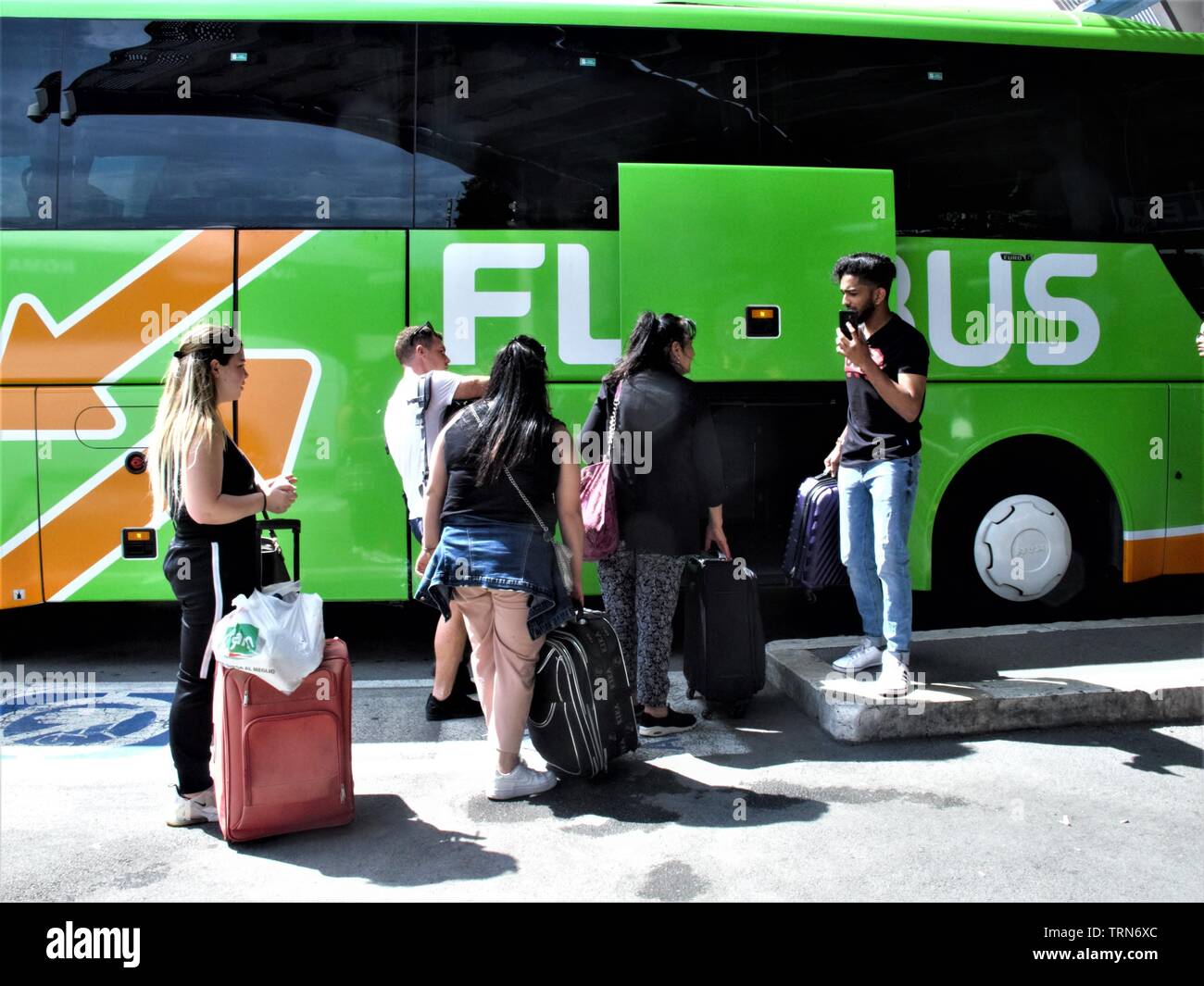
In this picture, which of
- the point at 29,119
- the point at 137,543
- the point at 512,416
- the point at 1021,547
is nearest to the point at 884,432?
the point at 512,416

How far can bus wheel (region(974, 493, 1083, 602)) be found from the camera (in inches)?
260

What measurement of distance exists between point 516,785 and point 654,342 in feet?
6.84

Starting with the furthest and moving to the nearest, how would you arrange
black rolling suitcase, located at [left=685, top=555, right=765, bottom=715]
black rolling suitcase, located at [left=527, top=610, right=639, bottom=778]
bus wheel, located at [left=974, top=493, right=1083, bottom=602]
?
1. bus wheel, located at [left=974, top=493, right=1083, bottom=602]
2. black rolling suitcase, located at [left=685, top=555, right=765, bottom=715]
3. black rolling suitcase, located at [left=527, top=610, right=639, bottom=778]

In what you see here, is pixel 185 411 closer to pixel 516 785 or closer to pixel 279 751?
pixel 279 751

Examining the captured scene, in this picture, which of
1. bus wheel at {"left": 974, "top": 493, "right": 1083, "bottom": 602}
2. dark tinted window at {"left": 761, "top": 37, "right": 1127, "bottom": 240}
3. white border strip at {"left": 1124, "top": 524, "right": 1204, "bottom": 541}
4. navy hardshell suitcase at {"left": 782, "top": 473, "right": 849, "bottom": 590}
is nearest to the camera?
navy hardshell suitcase at {"left": 782, "top": 473, "right": 849, "bottom": 590}

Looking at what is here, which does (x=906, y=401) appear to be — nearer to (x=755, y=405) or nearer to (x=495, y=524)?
(x=755, y=405)

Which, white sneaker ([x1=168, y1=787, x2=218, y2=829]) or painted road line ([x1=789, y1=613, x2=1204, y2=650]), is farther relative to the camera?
painted road line ([x1=789, y1=613, x2=1204, y2=650])

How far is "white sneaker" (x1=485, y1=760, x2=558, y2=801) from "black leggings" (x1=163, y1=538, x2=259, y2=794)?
3.71 ft

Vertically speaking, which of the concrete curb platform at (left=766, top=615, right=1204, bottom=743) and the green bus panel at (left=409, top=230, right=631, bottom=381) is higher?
the green bus panel at (left=409, top=230, right=631, bottom=381)

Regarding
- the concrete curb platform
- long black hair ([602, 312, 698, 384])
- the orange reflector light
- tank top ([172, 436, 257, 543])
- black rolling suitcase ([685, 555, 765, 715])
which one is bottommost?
the concrete curb platform

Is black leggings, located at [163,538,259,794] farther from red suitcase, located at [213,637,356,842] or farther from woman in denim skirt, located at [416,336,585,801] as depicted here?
woman in denim skirt, located at [416,336,585,801]

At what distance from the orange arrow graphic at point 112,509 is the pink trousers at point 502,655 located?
2.48 metres

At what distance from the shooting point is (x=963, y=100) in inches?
255

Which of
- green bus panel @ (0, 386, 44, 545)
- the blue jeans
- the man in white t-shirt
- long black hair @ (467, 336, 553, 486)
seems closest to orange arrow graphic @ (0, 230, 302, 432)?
green bus panel @ (0, 386, 44, 545)
